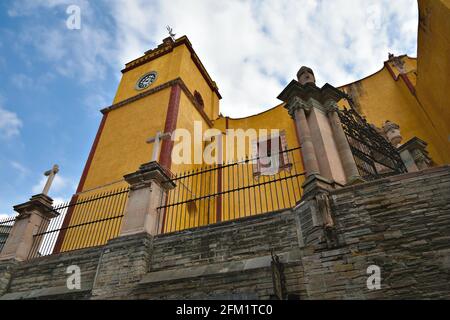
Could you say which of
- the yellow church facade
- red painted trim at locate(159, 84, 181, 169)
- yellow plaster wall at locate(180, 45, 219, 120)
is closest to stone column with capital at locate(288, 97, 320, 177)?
the yellow church facade

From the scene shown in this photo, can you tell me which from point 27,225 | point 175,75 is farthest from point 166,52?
point 27,225

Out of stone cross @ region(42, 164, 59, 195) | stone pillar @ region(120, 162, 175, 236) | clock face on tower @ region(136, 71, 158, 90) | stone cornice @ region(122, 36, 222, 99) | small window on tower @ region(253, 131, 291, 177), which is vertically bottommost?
stone pillar @ region(120, 162, 175, 236)

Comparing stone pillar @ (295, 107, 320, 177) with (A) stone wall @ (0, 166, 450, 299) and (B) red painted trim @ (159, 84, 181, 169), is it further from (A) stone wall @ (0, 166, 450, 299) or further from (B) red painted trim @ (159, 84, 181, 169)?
(B) red painted trim @ (159, 84, 181, 169)

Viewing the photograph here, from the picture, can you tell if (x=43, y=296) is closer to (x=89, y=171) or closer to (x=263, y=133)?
(x=89, y=171)

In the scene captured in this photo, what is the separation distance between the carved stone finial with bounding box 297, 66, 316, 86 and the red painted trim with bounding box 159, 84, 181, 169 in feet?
17.8

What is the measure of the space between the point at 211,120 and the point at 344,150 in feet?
35.9

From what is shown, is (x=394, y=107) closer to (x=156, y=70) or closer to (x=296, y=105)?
(x=296, y=105)

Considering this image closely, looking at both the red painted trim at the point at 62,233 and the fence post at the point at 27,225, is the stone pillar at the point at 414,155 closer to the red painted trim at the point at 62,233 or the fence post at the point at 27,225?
the fence post at the point at 27,225

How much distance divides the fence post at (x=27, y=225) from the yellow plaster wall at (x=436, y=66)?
11678mm

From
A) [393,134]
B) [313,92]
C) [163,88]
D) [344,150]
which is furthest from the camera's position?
[163,88]

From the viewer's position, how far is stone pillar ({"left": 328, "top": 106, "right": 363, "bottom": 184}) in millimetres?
6055

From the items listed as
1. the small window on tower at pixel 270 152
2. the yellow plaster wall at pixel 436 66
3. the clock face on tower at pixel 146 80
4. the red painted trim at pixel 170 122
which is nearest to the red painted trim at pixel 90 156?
the clock face on tower at pixel 146 80

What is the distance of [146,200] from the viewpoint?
717cm
